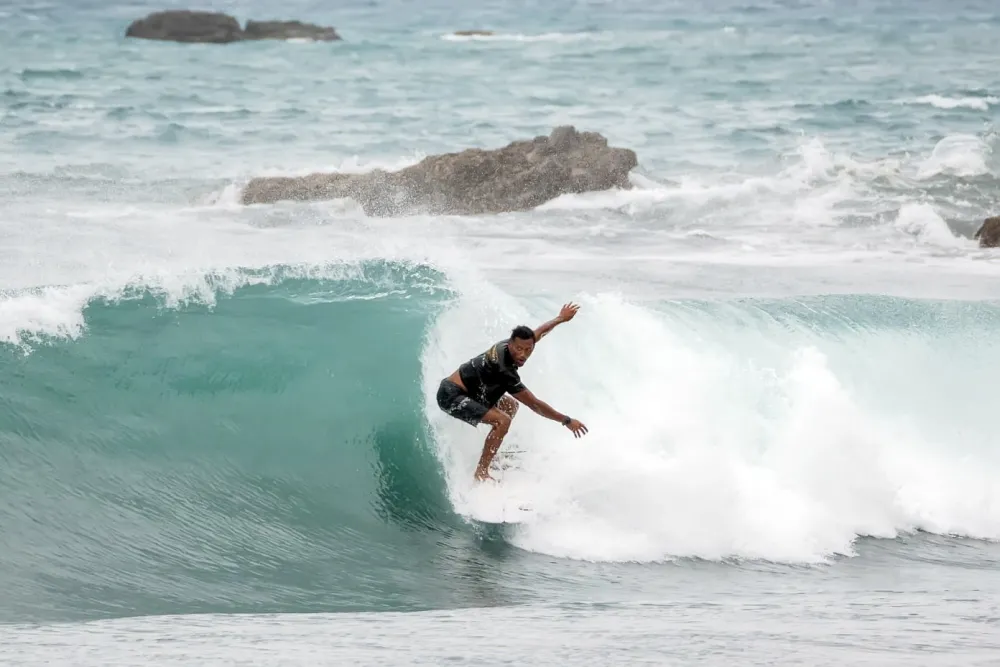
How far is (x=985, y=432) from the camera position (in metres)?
8.89

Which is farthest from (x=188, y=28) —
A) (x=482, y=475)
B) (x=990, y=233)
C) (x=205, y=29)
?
(x=482, y=475)

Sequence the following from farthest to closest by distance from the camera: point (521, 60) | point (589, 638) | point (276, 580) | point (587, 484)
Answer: point (521, 60) < point (587, 484) < point (276, 580) < point (589, 638)

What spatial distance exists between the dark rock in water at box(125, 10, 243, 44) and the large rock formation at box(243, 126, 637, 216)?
11528 mm

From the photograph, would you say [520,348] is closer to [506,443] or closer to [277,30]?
[506,443]

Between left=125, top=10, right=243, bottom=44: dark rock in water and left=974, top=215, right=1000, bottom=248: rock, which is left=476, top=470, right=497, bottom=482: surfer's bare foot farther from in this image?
left=125, top=10, right=243, bottom=44: dark rock in water

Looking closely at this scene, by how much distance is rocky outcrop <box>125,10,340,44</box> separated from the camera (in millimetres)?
29016

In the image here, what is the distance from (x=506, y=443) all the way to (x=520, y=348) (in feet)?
3.70

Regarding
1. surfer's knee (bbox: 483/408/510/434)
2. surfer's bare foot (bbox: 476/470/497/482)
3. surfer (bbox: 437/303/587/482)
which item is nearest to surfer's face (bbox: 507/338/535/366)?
surfer (bbox: 437/303/587/482)

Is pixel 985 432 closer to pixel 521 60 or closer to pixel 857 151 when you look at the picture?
pixel 857 151

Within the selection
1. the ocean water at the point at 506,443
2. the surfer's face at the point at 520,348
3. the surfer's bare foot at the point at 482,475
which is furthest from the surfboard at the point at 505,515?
the surfer's face at the point at 520,348

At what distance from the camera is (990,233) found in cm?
1669

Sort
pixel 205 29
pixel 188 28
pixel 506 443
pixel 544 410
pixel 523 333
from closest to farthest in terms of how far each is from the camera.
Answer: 1. pixel 523 333
2. pixel 544 410
3. pixel 506 443
4. pixel 205 29
5. pixel 188 28

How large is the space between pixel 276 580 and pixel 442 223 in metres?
11.5

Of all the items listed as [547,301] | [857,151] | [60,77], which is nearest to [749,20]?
[857,151]
